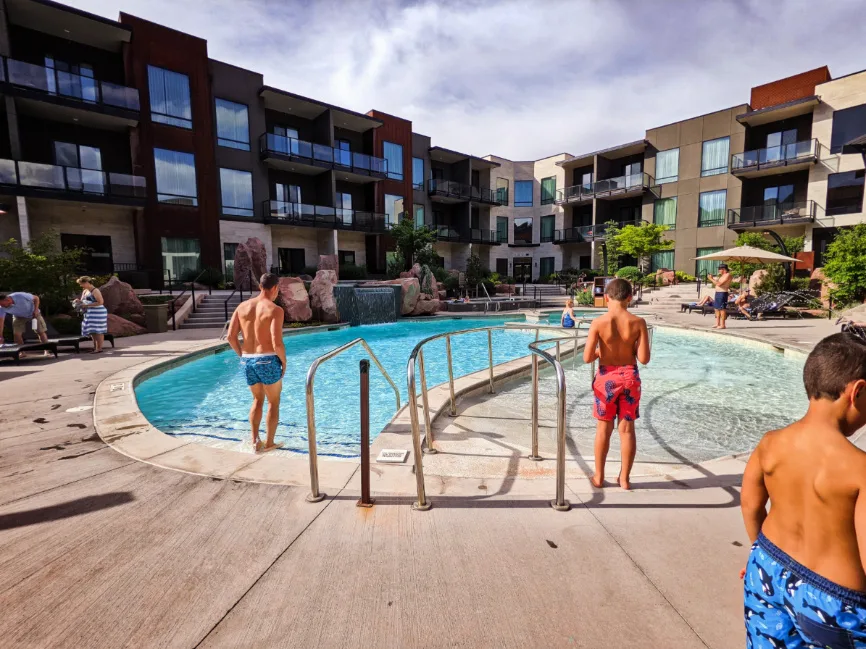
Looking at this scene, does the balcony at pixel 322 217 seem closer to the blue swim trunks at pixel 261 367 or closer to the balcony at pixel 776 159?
the blue swim trunks at pixel 261 367

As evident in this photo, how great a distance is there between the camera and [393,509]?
2.84 metres

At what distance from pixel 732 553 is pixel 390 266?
962 inches

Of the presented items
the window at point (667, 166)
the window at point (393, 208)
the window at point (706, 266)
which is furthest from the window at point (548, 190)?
the window at point (393, 208)

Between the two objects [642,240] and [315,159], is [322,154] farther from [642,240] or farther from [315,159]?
[642,240]

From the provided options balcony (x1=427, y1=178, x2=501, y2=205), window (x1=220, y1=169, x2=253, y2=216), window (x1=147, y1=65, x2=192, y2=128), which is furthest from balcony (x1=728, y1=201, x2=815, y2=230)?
window (x1=147, y1=65, x2=192, y2=128)

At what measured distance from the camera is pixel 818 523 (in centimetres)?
122

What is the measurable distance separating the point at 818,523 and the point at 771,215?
30.6 metres

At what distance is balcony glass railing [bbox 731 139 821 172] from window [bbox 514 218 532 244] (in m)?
15.5

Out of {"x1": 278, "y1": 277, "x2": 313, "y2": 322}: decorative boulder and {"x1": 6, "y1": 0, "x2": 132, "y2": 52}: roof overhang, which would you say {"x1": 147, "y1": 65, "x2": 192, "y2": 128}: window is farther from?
{"x1": 278, "y1": 277, "x2": 313, "y2": 322}: decorative boulder

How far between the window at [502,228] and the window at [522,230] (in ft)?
4.30

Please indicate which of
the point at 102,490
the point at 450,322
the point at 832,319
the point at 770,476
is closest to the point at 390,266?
the point at 450,322

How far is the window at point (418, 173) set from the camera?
101 ft

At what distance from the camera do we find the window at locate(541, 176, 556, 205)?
3619 cm

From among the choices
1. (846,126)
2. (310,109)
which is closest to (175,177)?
(310,109)
